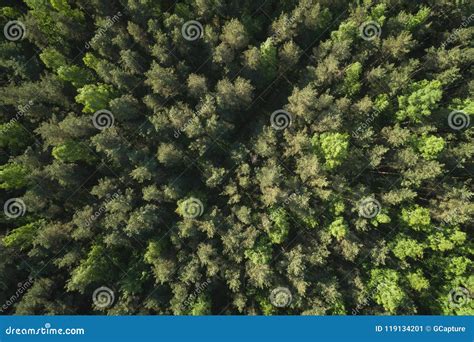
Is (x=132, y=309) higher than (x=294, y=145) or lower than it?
lower

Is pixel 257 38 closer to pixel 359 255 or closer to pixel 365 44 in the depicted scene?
pixel 365 44

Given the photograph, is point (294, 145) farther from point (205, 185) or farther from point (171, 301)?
point (171, 301)

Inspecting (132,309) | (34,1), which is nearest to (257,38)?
(34,1)

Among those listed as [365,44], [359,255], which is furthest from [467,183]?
[365,44]

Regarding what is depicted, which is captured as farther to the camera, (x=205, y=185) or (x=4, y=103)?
(x=205, y=185)

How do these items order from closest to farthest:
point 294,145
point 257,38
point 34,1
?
point 34,1 < point 294,145 < point 257,38

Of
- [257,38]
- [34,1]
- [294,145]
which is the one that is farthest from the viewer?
[257,38]

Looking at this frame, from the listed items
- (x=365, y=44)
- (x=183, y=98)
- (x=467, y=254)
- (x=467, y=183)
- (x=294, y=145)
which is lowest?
(x=183, y=98)
